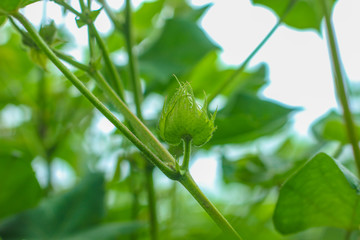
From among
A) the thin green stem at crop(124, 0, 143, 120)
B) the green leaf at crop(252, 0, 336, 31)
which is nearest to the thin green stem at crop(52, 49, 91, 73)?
the thin green stem at crop(124, 0, 143, 120)

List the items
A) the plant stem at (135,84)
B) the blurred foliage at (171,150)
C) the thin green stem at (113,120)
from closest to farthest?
1. the thin green stem at (113,120)
2. the blurred foliage at (171,150)
3. the plant stem at (135,84)

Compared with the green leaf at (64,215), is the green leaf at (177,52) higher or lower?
higher

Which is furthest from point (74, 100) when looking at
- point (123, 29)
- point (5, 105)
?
point (123, 29)

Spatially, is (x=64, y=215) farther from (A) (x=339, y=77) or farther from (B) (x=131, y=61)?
(A) (x=339, y=77)

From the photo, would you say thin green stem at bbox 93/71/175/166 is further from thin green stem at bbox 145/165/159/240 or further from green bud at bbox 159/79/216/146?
thin green stem at bbox 145/165/159/240

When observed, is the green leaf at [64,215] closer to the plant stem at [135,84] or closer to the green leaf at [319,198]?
the plant stem at [135,84]

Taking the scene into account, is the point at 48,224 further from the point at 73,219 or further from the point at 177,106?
the point at 177,106

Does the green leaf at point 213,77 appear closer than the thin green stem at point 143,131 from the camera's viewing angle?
No

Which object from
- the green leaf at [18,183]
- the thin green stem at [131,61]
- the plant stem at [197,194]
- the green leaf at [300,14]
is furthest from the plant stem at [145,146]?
the green leaf at [300,14]

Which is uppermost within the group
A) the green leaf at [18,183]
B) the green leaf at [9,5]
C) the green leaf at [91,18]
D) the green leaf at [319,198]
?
the green leaf at [9,5]
